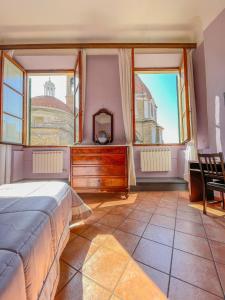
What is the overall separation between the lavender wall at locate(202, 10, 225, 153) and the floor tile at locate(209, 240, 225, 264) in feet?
5.15

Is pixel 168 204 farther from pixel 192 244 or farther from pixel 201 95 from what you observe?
pixel 201 95

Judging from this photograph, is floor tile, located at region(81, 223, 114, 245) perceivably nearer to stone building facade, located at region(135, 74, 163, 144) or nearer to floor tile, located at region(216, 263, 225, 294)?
floor tile, located at region(216, 263, 225, 294)

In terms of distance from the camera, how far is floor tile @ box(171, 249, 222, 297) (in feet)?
3.19

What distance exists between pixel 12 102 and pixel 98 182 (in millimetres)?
2616

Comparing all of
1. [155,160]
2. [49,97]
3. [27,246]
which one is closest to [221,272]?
[27,246]

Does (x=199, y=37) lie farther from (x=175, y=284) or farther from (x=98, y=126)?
(x=175, y=284)

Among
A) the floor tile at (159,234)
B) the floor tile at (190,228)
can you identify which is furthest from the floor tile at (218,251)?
the floor tile at (159,234)

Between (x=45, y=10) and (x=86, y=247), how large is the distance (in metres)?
3.81

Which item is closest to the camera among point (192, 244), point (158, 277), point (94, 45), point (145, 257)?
point (158, 277)

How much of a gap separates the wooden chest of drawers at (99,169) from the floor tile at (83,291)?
1.84 metres

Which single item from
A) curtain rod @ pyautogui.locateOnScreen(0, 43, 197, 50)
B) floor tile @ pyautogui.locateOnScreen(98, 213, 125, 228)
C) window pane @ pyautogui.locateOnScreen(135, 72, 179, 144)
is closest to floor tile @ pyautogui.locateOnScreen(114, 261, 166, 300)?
floor tile @ pyautogui.locateOnScreen(98, 213, 125, 228)

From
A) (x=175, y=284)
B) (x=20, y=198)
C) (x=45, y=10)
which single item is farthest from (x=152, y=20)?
(x=175, y=284)

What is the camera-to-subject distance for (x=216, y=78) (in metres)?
2.61

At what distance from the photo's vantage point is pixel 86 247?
4.54 feet
